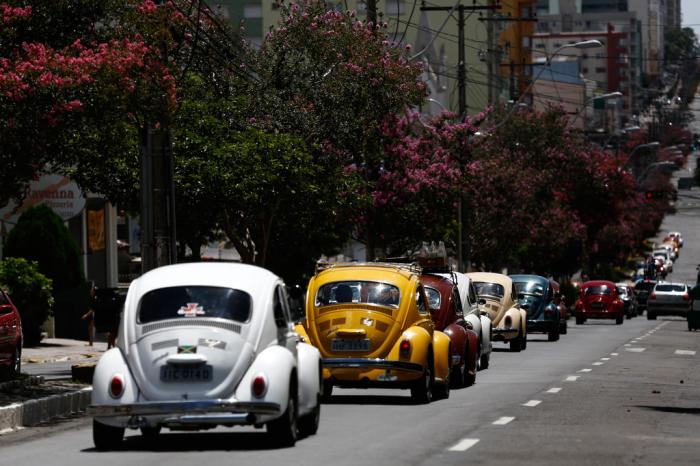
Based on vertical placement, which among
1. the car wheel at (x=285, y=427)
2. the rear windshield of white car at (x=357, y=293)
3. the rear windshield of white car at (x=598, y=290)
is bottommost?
the car wheel at (x=285, y=427)

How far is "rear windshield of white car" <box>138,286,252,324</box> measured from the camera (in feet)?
→ 52.7

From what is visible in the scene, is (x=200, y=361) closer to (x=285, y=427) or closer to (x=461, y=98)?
(x=285, y=427)

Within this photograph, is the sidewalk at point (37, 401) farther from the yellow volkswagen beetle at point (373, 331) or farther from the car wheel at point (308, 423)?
the car wheel at point (308, 423)

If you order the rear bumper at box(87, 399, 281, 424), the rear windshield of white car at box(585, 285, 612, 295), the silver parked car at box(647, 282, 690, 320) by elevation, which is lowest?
the silver parked car at box(647, 282, 690, 320)

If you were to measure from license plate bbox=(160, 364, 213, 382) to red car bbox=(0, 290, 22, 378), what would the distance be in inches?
461

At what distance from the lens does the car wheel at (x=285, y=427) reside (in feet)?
51.9

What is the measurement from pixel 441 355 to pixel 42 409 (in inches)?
207

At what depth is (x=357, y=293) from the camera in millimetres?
22172

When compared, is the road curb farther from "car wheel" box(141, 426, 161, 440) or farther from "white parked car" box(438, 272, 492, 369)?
"white parked car" box(438, 272, 492, 369)

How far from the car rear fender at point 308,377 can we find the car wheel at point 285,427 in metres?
0.45

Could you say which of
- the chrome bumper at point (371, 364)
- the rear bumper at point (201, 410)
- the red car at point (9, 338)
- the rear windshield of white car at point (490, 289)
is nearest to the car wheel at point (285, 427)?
the rear bumper at point (201, 410)

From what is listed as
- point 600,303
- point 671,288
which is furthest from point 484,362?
point 671,288

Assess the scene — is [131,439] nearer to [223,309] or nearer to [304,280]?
[223,309]

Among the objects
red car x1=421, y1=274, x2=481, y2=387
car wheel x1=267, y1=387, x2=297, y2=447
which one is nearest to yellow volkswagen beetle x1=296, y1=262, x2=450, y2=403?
red car x1=421, y1=274, x2=481, y2=387
